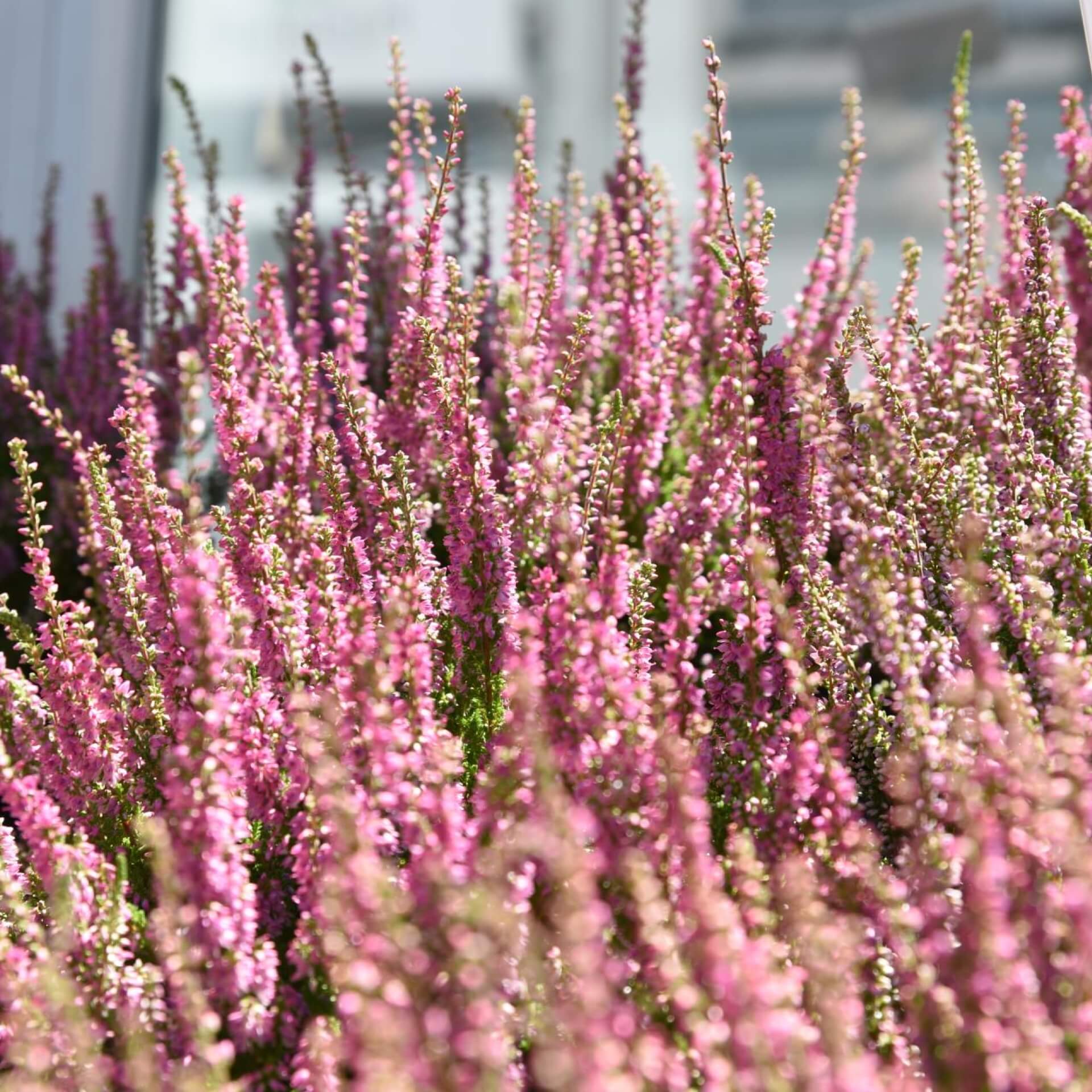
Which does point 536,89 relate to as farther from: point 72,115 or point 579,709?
point 579,709

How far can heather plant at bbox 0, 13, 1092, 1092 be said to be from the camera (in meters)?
0.57

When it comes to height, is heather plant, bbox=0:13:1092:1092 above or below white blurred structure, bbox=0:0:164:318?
below

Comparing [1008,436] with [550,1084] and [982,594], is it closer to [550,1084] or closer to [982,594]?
[982,594]

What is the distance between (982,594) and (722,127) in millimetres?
398

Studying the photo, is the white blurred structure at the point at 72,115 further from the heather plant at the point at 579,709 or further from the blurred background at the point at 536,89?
the heather plant at the point at 579,709

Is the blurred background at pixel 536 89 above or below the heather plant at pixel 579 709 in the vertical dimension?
above

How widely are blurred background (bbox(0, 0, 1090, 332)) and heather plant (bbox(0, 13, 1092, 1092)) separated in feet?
5.27

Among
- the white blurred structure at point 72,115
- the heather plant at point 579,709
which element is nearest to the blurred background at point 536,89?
the white blurred structure at point 72,115

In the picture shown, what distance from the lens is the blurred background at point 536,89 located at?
2547 millimetres

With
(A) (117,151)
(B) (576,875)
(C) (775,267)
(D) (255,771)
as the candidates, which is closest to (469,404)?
(D) (255,771)

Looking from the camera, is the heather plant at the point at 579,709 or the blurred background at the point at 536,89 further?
the blurred background at the point at 536,89

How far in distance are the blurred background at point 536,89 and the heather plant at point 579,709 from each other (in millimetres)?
1605

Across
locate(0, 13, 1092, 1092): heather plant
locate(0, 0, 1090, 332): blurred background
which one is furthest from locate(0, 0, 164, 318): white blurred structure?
locate(0, 13, 1092, 1092): heather plant

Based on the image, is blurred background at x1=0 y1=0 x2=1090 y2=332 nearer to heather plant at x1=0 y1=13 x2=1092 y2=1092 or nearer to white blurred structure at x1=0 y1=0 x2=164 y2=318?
white blurred structure at x1=0 y1=0 x2=164 y2=318
